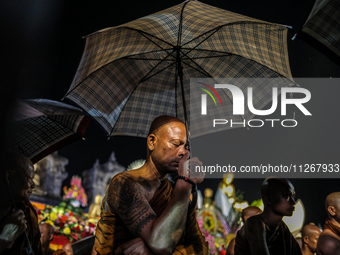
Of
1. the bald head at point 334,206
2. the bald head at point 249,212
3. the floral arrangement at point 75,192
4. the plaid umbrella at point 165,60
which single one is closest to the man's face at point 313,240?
the bald head at point 249,212

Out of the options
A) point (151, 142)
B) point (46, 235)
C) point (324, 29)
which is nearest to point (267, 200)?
point (151, 142)

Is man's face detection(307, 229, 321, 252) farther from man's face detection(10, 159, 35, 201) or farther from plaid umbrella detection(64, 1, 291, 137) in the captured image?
man's face detection(10, 159, 35, 201)

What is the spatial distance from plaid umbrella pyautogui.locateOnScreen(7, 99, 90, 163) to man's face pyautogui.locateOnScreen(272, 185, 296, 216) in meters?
1.88

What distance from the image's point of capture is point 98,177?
28.5ft

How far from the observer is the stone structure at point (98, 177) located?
8.44m

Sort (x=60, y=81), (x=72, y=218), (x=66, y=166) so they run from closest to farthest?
(x=60, y=81) < (x=72, y=218) < (x=66, y=166)

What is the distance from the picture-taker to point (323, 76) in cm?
621

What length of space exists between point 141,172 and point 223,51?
1.70 m

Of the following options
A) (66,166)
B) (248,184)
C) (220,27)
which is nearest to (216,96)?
(220,27)

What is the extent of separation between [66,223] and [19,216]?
3194 mm

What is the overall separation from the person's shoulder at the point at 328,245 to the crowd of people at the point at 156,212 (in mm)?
410

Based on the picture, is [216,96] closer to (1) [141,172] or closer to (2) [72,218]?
(1) [141,172]

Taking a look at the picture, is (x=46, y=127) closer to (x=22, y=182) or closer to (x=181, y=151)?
(x=22, y=182)

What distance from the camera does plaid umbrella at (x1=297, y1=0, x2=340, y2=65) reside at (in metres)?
2.79
